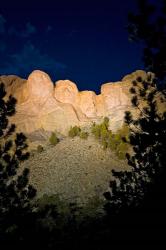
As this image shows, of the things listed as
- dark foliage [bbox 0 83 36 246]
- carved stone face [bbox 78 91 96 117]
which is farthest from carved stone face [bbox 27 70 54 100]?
dark foliage [bbox 0 83 36 246]

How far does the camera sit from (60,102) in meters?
80.9

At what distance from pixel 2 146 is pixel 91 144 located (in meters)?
51.3

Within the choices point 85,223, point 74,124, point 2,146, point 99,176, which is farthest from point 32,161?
point 2,146

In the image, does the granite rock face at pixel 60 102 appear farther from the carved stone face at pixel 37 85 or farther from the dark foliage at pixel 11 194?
the dark foliage at pixel 11 194

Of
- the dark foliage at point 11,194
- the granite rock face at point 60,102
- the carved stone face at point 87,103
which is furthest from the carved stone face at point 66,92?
the dark foliage at point 11,194

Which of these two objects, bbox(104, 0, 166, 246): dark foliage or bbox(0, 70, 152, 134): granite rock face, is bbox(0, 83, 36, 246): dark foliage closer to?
bbox(104, 0, 166, 246): dark foliage

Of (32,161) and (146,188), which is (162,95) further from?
(32,161)

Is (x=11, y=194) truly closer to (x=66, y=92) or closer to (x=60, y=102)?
(x=60, y=102)

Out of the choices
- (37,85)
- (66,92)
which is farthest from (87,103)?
(37,85)

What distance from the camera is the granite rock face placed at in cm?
7606

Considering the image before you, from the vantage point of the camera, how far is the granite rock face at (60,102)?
76.1m

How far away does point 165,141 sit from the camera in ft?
30.0

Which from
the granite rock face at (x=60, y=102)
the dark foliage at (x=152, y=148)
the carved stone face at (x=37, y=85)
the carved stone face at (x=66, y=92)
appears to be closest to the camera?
the dark foliage at (x=152, y=148)

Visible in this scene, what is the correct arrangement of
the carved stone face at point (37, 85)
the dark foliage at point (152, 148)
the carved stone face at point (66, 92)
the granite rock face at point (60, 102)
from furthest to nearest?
the carved stone face at point (66, 92), the carved stone face at point (37, 85), the granite rock face at point (60, 102), the dark foliage at point (152, 148)
